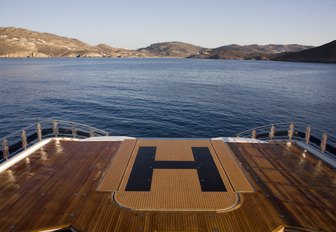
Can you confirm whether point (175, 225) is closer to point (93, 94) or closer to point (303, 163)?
point (303, 163)

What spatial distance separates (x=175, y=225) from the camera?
716cm

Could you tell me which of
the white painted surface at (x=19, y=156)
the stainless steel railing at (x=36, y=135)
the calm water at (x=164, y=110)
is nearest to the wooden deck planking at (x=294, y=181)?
the stainless steel railing at (x=36, y=135)

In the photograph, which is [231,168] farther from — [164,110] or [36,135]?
[164,110]

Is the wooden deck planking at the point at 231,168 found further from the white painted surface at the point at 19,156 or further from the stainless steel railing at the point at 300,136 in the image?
the white painted surface at the point at 19,156

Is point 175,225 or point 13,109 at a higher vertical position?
point 175,225

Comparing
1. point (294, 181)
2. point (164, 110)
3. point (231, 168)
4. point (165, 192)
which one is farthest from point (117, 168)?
point (164, 110)

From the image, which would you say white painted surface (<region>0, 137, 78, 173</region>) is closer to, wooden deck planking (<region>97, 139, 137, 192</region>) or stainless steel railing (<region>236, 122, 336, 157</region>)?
wooden deck planking (<region>97, 139, 137, 192</region>)

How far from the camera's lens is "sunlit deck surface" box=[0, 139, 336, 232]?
7.36 m

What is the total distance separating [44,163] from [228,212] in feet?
27.1

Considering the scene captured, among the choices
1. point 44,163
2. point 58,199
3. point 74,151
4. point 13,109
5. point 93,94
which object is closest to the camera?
point 58,199

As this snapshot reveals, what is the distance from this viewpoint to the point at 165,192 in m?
8.88

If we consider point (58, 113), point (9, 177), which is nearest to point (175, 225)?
point (9, 177)

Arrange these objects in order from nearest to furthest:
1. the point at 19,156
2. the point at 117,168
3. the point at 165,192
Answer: the point at 165,192 < the point at 117,168 < the point at 19,156

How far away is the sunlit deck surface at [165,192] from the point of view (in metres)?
7.36
